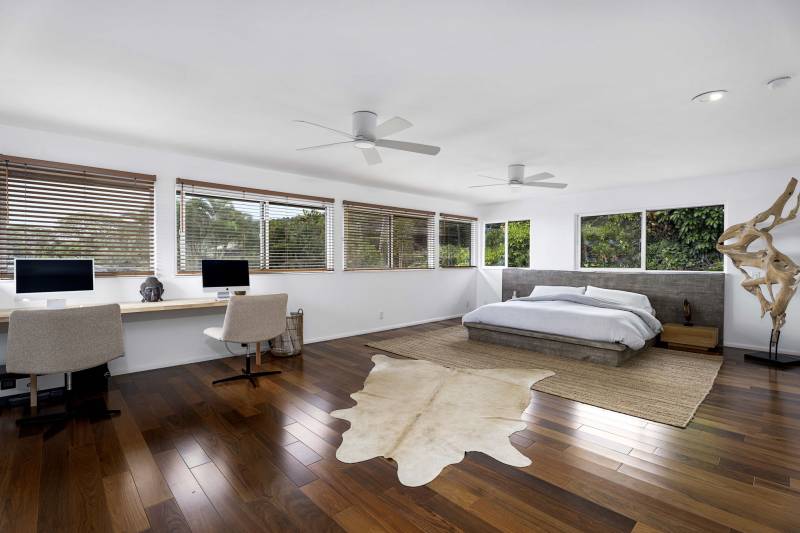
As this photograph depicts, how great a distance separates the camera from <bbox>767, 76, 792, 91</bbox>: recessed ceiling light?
248 cm

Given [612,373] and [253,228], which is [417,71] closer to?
[253,228]

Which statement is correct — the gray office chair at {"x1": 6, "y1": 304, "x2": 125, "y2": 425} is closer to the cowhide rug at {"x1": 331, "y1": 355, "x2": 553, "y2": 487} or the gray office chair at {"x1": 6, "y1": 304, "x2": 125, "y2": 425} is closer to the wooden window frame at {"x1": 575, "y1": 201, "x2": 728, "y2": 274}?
the cowhide rug at {"x1": 331, "y1": 355, "x2": 553, "y2": 487}

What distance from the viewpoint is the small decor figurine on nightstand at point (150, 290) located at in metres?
4.02

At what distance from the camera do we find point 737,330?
5.28 m

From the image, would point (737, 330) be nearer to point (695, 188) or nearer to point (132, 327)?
point (695, 188)

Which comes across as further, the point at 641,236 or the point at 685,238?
the point at 641,236

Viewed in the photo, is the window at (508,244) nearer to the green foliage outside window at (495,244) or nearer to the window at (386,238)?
the green foliage outside window at (495,244)

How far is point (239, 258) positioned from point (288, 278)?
2.22 feet

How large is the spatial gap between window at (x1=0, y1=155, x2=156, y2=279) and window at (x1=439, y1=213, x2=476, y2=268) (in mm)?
4868

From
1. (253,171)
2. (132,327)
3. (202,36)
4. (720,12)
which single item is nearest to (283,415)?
(132,327)

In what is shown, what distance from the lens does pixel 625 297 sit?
5711mm

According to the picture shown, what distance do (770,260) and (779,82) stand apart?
2790mm

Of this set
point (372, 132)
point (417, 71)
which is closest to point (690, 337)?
point (372, 132)

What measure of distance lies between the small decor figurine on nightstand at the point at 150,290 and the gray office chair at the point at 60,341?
1.16m
